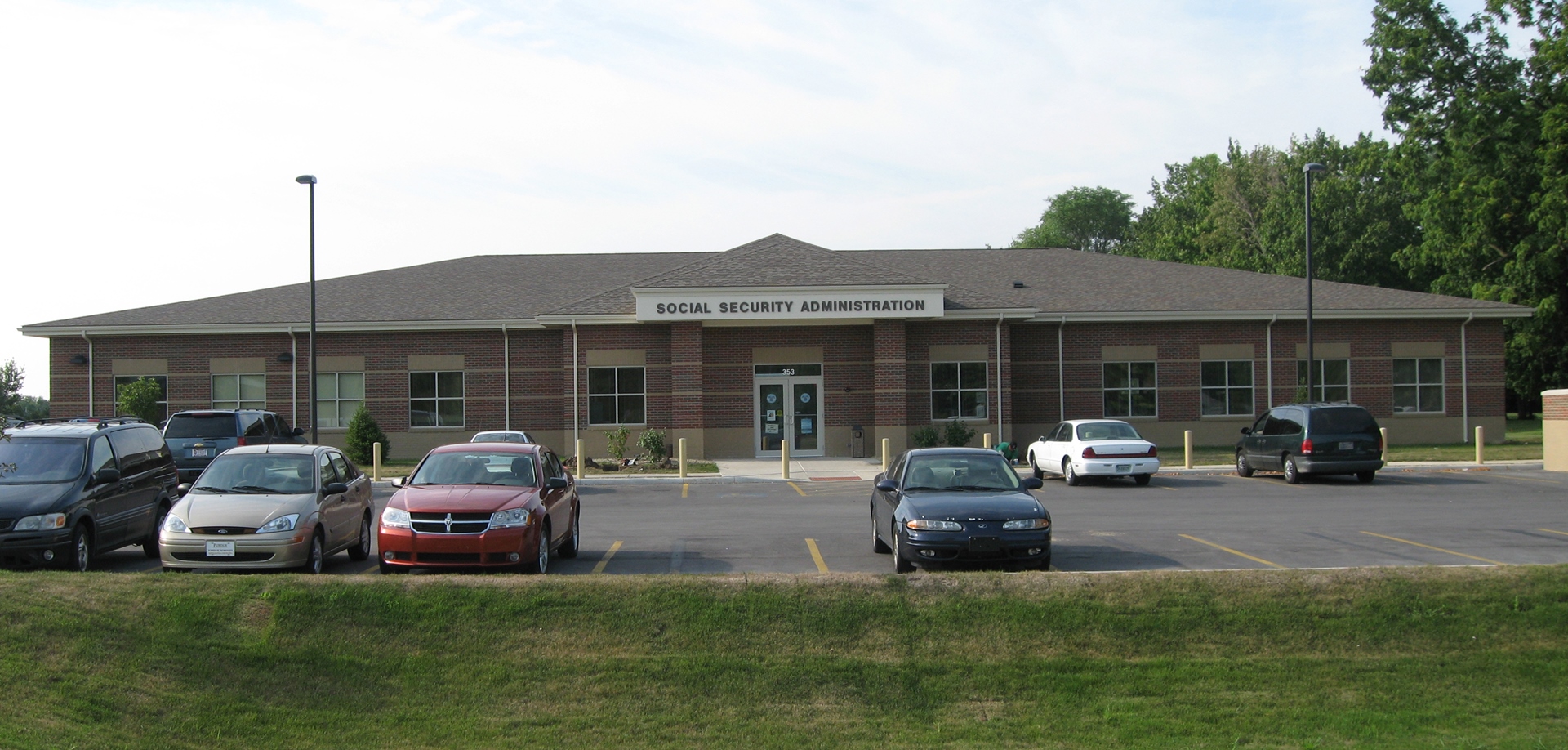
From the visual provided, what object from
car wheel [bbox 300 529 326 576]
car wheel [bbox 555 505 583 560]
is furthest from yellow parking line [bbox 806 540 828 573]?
car wheel [bbox 300 529 326 576]

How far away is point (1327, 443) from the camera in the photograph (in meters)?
22.7

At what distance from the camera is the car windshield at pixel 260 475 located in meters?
12.3

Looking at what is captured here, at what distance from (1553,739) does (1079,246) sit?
8950cm

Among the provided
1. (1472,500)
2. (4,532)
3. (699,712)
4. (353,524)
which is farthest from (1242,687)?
(1472,500)

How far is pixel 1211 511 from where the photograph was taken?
59.4 feet

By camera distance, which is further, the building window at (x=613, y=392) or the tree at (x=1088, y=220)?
the tree at (x=1088, y=220)

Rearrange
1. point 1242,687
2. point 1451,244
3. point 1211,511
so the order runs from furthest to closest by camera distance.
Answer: point 1451,244
point 1211,511
point 1242,687

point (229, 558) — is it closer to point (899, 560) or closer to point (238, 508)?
point (238, 508)

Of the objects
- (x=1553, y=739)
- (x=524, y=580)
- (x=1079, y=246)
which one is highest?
(x=1079, y=246)

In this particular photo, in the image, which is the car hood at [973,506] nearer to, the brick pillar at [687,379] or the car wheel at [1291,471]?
the car wheel at [1291,471]

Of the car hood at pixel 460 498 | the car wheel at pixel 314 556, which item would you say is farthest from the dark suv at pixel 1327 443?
the car wheel at pixel 314 556

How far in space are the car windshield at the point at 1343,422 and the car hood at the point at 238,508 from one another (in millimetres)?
18843

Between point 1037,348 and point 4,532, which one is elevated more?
point 1037,348

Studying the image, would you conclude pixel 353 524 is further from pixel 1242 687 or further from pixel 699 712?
pixel 1242 687
